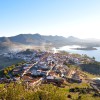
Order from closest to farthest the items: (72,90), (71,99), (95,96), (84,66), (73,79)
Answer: (71,99) < (95,96) < (72,90) < (73,79) < (84,66)

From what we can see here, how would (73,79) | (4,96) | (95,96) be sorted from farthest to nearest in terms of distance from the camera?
(73,79) < (95,96) < (4,96)

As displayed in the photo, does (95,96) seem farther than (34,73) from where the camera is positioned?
No

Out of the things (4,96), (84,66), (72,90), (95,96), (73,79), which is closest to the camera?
(4,96)

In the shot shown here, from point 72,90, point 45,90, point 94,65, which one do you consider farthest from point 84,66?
point 45,90

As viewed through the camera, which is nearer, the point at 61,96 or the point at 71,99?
the point at 61,96

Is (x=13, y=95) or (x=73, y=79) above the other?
(x=13, y=95)

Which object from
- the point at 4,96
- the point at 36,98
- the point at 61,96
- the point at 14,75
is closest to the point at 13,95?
the point at 4,96

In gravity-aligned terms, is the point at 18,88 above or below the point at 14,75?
above

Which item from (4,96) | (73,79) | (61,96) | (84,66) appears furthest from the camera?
(84,66)

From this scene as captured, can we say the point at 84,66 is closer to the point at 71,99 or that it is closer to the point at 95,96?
the point at 95,96

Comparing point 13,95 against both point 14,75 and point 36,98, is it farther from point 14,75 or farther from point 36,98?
point 14,75
